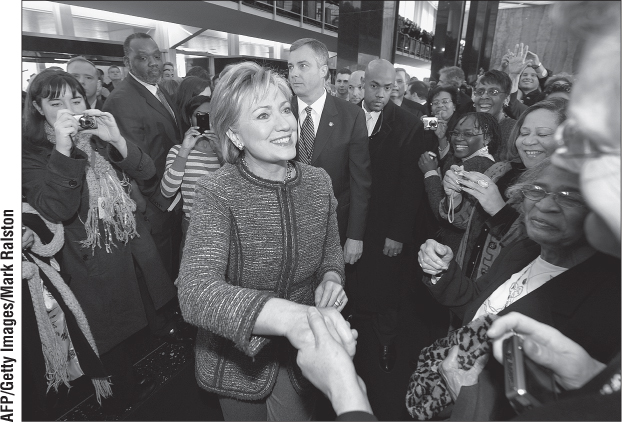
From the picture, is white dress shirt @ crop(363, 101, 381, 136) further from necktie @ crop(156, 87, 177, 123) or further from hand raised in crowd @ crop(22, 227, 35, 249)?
hand raised in crowd @ crop(22, 227, 35, 249)

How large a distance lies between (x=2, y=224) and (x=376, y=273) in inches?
89.9

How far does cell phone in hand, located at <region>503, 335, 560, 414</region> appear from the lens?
535 millimetres

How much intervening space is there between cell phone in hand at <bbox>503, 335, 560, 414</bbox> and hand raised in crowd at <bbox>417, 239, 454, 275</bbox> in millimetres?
677

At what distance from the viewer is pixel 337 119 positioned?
2402 millimetres

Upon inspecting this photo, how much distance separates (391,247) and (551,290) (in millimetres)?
1779

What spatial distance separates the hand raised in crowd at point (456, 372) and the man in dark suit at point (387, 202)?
166cm

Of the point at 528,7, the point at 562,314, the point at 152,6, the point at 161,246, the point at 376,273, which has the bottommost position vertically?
the point at 376,273

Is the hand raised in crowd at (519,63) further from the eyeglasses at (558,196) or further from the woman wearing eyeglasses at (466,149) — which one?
the eyeglasses at (558,196)

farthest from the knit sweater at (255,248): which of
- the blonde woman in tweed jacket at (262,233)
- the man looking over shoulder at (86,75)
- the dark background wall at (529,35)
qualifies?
the dark background wall at (529,35)

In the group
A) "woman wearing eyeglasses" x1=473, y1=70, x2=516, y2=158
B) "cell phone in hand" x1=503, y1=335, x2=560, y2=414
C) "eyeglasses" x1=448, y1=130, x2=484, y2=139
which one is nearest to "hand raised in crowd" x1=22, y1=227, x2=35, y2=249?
"cell phone in hand" x1=503, y1=335, x2=560, y2=414

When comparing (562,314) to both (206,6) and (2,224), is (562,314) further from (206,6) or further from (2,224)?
(206,6)

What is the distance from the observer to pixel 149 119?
99.0 inches

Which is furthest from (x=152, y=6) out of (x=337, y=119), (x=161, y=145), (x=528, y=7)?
(x=528, y=7)

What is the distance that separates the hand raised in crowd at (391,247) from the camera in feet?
8.70
